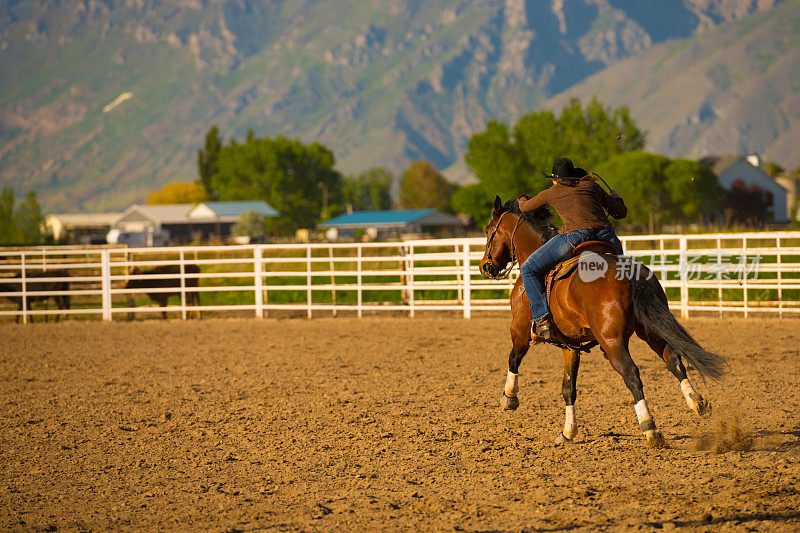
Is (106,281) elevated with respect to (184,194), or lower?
lower

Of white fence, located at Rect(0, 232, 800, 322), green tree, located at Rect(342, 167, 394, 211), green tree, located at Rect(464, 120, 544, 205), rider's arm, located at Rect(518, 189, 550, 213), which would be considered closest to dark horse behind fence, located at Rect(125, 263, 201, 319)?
white fence, located at Rect(0, 232, 800, 322)

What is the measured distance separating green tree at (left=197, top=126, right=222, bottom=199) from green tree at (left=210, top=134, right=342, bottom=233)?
1346 cm

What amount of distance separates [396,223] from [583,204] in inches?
3473

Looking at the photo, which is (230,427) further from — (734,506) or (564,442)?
(734,506)

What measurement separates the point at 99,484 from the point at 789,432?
481 cm

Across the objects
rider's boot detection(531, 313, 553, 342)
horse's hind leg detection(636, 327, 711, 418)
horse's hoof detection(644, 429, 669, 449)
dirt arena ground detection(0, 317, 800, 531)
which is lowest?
dirt arena ground detection(0, 317, 800, 531)

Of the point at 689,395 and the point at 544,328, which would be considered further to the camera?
the point at 544,328

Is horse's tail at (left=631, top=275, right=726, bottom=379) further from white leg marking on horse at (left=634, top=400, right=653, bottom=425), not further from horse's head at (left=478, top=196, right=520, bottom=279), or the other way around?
horse's head at (left=478, top=196, right=520, bottom=279)

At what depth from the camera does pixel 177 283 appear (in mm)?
19312

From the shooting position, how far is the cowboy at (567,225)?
6066mm

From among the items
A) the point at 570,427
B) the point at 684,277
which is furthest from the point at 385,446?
the point at 684,277

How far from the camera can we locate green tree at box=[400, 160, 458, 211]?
14125cm

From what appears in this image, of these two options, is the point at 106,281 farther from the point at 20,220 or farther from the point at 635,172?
the point at 635,172

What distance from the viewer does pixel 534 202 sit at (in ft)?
20.9
